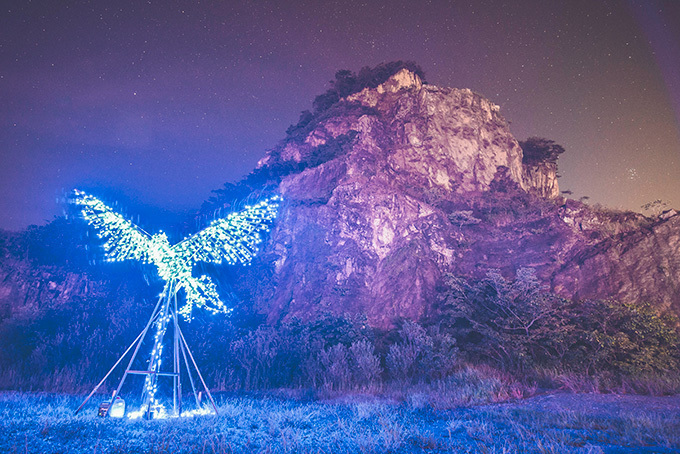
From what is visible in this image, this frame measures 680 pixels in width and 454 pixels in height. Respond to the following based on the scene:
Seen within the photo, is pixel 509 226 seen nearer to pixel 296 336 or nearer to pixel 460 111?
pixel 460 111

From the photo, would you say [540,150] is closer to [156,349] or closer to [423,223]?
[423,223]

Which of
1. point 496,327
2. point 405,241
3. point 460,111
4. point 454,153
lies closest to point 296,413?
point 496,327

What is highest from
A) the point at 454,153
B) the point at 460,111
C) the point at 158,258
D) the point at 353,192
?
the point at 460,111

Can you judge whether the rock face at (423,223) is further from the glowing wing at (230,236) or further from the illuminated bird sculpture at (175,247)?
the glowing wing at (230,236)

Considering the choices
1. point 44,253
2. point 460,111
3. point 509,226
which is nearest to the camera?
point 44,253

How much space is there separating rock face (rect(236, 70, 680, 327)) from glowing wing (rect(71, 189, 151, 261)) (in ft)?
40.9

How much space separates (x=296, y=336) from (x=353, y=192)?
533 inches

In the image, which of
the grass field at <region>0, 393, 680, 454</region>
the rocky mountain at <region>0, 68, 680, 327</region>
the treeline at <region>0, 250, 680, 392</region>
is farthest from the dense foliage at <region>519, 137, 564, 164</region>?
the grass field at <region>0, 393, 680, 454</region>

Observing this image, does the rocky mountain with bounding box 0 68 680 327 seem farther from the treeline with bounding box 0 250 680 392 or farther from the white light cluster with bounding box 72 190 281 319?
the white light cluster with bounding box 72 190 281 319

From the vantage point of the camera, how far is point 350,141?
99.5 feet

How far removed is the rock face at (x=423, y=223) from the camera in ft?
61.1

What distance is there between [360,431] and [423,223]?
1954cm

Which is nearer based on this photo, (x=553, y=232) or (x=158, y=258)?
(x=158, y=258)

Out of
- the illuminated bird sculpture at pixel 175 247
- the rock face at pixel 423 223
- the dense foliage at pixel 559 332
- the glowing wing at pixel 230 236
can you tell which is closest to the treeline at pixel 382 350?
the dense foliage at pixel 559 332
